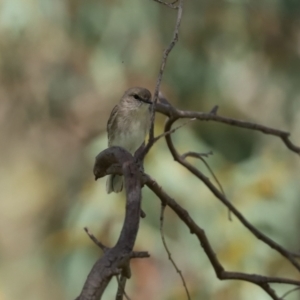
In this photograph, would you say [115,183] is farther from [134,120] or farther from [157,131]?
[157,131]

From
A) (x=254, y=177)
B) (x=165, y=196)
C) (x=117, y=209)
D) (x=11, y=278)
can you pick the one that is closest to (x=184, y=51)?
(x=254, y=177)

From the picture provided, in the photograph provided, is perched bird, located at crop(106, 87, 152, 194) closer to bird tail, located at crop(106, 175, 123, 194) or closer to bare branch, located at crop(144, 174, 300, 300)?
bird tail, located at crop(106, 175, 123, 194)

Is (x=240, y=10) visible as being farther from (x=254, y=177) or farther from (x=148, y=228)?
(x=148, y=228)

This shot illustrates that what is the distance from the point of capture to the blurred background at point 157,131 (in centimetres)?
252

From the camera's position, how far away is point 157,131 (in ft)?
8.03

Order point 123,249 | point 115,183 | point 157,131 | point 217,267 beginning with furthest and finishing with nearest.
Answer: point 157,131
point 115,183
point 217,267
point 123,249

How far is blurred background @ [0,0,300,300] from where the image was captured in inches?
99.0

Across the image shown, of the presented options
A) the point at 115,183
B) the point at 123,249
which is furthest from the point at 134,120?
the point at 123,249

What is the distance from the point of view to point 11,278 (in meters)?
3.18

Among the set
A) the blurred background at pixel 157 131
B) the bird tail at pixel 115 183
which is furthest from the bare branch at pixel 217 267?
the blurred background at pixel 157 131

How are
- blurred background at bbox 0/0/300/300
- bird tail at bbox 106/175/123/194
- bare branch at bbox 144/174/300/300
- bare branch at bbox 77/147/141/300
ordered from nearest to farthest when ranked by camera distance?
bare branch at bbox 77/147/141/300 → bare branch at bbox 144/174/300/300 → bird tail at bbox 106/175/123/194 → blurred background at bbox 0/0/300/300

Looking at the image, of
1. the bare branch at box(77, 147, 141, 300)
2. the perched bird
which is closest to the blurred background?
the perched bird

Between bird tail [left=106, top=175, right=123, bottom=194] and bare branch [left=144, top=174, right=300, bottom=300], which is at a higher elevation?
bird tail [left=106, top=175, right=123, bottom=194]

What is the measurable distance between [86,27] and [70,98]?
1.40 ft
